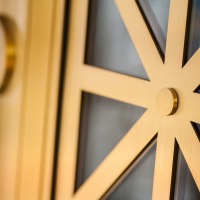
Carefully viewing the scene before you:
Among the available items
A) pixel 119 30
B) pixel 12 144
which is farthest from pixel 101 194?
pixel 119 30

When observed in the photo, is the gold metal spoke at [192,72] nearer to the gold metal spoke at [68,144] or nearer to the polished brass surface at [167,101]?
the polished brass surface at [167,101]

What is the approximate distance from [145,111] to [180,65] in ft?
0.55

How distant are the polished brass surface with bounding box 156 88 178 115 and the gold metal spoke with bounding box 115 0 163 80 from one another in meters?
0.06

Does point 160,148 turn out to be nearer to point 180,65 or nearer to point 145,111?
point 145,111

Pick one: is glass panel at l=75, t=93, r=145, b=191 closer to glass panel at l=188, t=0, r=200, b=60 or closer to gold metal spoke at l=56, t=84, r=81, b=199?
gold metal spoke at l=56, t=84, r=81, b=199

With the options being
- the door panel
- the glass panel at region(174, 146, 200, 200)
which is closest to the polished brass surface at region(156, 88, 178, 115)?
the glass panel at region(174, 146, 200, 200)

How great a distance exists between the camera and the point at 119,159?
1.20 meters

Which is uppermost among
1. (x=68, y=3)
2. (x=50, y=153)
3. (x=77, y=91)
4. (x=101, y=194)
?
(x=68, y=3)

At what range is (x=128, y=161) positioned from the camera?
3.83ft

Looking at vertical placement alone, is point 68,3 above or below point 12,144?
above

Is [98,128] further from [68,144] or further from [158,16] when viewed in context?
[158,16]

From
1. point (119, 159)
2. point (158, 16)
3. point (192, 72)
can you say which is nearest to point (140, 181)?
point (119, 159)

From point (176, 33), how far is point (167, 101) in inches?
6.7

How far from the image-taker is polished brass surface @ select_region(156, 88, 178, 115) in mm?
1037
